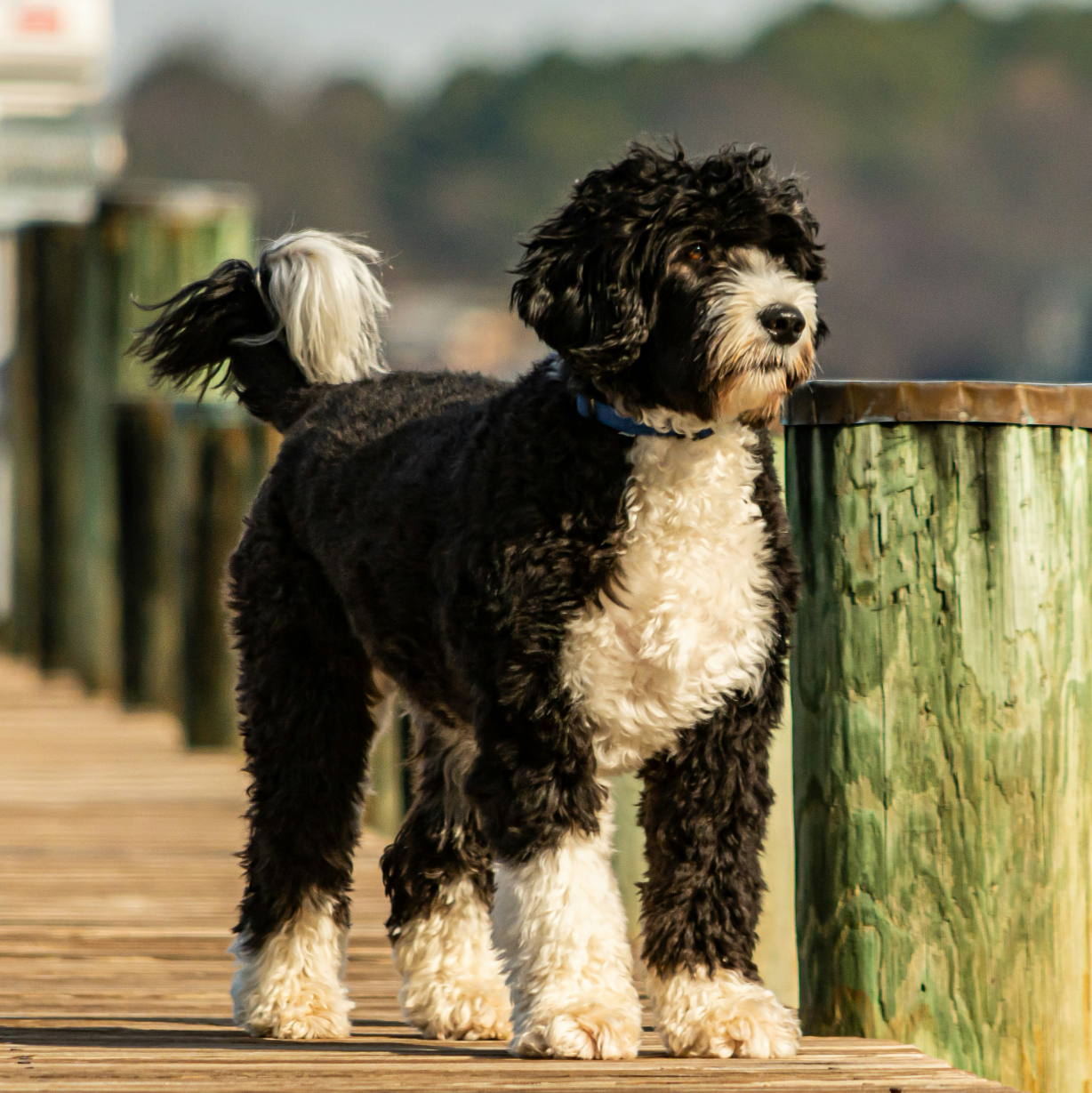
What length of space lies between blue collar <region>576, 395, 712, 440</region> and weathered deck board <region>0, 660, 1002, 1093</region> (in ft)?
3.76

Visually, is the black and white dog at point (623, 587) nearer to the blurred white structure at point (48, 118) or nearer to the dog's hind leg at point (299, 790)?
the dog's hind leg at point (299, 790)

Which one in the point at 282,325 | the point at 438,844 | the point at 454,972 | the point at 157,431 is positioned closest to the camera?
the point at 454,972

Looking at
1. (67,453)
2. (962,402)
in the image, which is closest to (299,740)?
(962,402)

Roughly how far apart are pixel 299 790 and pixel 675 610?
42.6 inches

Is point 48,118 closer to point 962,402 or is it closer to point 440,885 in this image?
point 440,885

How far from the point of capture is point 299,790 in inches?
180

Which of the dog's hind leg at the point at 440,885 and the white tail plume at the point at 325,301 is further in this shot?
the white tail plume at the point at 325,301

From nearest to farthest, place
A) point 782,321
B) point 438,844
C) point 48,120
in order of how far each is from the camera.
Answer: point 782,321
point 438,844
point 48,120

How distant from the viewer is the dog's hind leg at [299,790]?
4.50 m

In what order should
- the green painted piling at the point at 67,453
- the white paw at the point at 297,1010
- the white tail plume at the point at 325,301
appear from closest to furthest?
the white paw at the point at 297,1010, the white tail plume at the point at 325,301, the green painted piling at the point at 67,453

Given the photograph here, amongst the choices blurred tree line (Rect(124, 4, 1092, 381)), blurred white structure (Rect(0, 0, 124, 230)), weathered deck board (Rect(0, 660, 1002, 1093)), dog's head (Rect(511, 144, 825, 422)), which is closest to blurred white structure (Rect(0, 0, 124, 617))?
blurred white structure (Rect(0, 0, 124, 230))

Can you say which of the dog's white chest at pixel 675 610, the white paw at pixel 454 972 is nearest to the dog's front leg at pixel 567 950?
the dog's white chest at pixel 675 610

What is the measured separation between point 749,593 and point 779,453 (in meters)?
0.98

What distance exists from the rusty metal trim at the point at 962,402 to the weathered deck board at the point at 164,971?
1.19m
